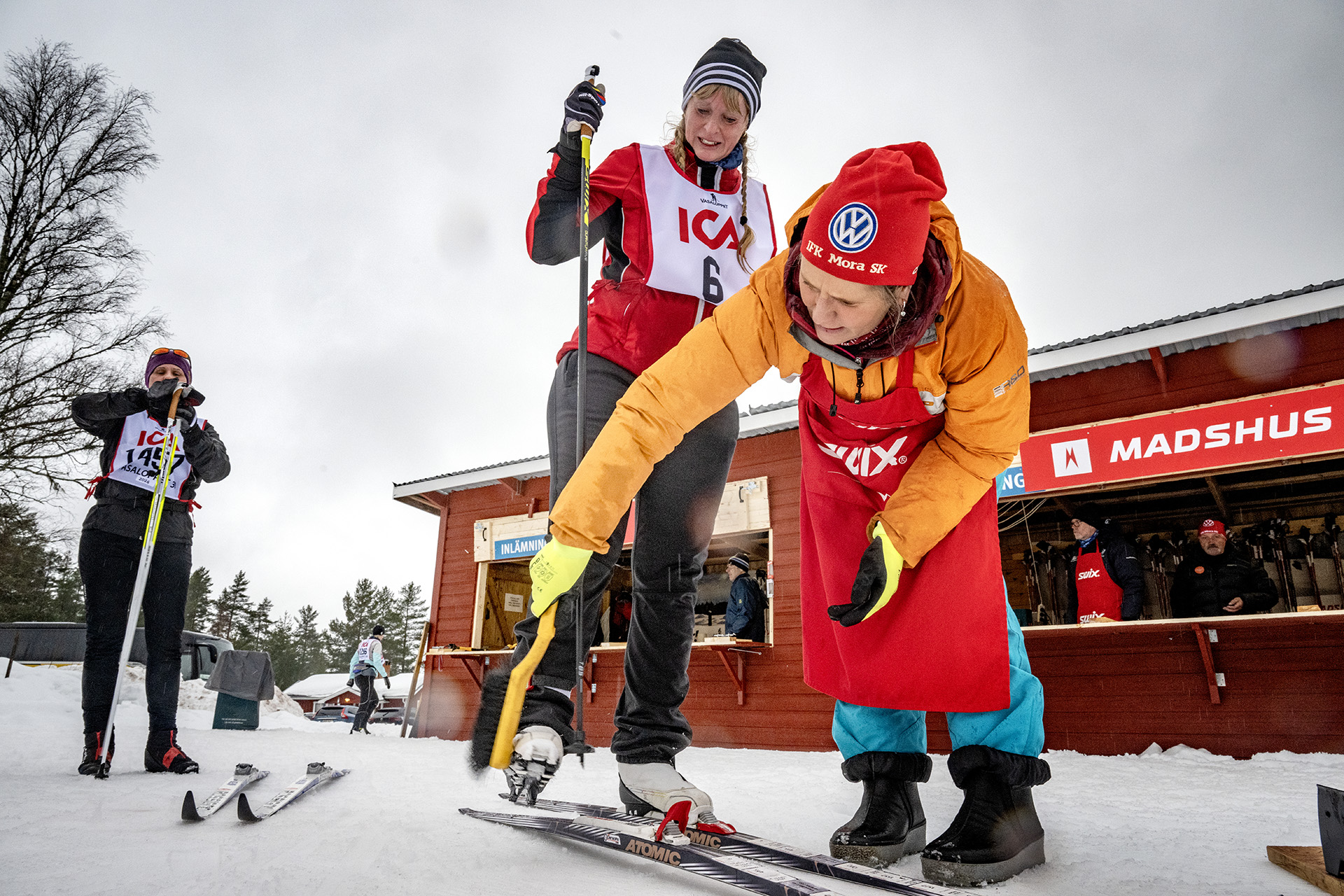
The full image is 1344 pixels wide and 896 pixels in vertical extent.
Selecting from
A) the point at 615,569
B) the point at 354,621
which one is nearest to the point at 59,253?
the point at 615,569

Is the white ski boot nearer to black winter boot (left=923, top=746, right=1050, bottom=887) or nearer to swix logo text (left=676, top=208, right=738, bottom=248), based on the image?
black winter boot (left=923, top=746, right=1050, bottom=887)

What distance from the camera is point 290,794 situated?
1929 mm

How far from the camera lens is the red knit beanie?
1.16m

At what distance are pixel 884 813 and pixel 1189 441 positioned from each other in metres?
5.61

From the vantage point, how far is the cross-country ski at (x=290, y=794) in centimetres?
158

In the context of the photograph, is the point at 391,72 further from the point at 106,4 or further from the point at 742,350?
the point at 742,350

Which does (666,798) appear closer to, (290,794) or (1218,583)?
(290,794)

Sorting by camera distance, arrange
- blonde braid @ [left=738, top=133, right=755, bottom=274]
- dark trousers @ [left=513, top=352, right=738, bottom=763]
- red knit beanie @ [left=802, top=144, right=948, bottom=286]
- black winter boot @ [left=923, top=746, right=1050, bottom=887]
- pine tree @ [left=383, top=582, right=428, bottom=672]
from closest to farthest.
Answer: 1. red knit beanie @ [left=802, top=144, right=948, bottom=286]
2. black winter boot @ [left=923, top=746, right=1050, bottom=887]
3. dark trousers @ [left=513, top=352, right=738, bottom=763]
4. blonde braid @ [left=738, top=133, right=755, bottom=274]
5. pine tree @ [left=383, top=582, right=428, bottom=672]

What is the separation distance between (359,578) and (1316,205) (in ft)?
190

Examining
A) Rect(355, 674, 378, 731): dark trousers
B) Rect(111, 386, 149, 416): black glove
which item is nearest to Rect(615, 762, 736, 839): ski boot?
Rect(111, 386, 149, 416): black glove

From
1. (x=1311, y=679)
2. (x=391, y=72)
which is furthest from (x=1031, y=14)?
(x=1311, y=679)

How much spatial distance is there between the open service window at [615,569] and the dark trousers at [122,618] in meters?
5.43

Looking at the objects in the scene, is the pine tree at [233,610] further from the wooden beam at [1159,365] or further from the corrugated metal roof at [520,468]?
the wooden beam at [1159,365]

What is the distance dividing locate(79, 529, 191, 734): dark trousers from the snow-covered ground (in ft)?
0.87
